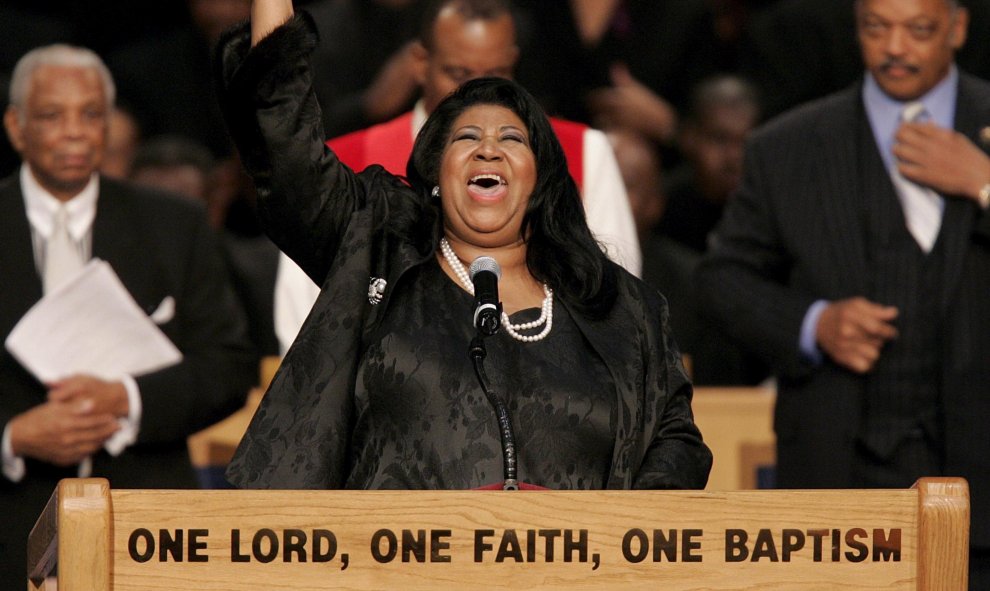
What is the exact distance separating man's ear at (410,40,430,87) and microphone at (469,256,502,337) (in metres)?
1.73

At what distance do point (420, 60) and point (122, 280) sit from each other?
3.02 ft

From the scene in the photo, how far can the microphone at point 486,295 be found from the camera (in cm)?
287

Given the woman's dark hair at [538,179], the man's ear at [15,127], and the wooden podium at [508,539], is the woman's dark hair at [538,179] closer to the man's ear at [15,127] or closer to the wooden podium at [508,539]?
the wooden podium at [508,539]

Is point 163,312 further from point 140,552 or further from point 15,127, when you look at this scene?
point 140,552

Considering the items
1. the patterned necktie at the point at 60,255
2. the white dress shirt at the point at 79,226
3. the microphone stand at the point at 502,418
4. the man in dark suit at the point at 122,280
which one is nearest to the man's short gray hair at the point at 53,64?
the man in dark suit at the point at 122,280

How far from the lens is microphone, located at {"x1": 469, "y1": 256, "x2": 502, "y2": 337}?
2873 mm

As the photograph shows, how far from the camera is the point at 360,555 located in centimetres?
248

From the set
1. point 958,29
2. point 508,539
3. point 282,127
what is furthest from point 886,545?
point 958,29

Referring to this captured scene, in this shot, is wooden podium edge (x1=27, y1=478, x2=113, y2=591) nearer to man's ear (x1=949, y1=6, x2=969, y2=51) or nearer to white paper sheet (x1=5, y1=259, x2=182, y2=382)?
white paper sheet (x1=5, y1=259, x2=182, y2=382)

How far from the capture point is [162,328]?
467cm

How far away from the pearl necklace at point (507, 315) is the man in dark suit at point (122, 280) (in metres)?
1.43

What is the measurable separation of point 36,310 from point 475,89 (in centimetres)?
153

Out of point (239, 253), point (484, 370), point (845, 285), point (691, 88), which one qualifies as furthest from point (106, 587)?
point (691, 88)

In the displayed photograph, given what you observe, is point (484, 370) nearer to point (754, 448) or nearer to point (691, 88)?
point (754, 448)
